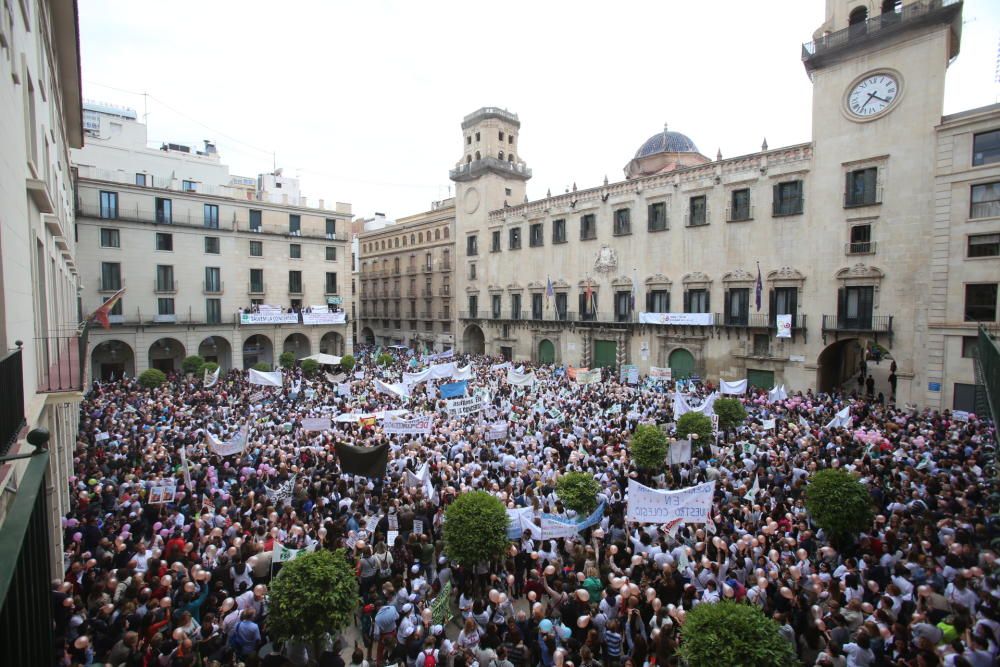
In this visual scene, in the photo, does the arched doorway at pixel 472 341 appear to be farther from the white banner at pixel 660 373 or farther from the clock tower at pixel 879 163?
the clock tower at pixel 879 163

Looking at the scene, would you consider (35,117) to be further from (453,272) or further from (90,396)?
(453,272)

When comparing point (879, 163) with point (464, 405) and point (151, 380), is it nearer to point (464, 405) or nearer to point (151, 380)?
point (464, 405)

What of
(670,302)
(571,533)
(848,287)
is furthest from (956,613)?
(670,302)

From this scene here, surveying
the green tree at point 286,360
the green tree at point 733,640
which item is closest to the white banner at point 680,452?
the green tree at point 733,640

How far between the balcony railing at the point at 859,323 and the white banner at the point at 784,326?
1.69 m

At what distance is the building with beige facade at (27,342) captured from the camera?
9.08 ft

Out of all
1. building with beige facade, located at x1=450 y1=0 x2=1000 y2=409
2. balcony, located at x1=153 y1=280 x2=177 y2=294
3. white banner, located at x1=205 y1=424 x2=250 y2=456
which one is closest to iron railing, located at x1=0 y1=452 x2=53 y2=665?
white banner, located at x1=205 y1=424 x2=250 y2=456

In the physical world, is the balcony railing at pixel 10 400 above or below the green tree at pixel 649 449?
above

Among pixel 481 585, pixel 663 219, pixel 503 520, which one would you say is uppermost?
pixel 663 219

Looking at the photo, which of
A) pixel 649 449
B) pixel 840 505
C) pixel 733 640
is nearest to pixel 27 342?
pixel 733 640

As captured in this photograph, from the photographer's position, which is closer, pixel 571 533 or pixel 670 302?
pixel 571 533

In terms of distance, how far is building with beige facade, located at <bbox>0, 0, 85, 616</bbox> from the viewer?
2.77 m

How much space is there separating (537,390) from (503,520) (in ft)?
60.4

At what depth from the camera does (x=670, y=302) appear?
36.7 metres
